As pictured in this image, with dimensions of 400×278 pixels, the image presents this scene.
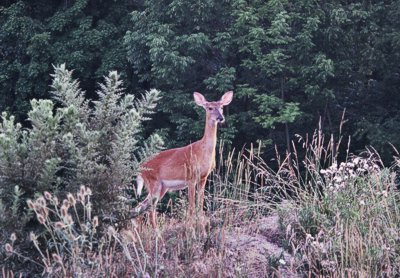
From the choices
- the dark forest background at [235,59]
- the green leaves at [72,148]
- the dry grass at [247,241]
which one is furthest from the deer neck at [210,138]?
the dark forest background at [235,59]

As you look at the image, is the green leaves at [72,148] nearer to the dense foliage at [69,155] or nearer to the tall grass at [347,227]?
the dense foliage at [69,155]

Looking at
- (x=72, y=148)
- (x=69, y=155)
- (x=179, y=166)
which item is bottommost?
(x=179, y=166)

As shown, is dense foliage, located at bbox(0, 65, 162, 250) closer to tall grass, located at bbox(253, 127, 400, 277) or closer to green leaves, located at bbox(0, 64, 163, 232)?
green leaves, located at bbox(0, 64, 163, 232)

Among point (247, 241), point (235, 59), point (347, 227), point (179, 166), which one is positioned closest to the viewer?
point (347, 227)

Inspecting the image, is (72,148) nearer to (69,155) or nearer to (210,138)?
(69,155)

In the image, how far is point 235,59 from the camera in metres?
23.2

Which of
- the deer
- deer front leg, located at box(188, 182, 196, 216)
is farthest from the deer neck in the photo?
deer front leg, located at box(188, 182, 196, 216)

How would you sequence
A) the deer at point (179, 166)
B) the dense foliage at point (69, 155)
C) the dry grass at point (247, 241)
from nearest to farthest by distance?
the dry grass at point (247, 241)
the dense foliage at point (69, 155)
the deer at point (179, 166)

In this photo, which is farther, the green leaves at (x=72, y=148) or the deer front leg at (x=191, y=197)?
the deer front leg at (x=191, y=197)

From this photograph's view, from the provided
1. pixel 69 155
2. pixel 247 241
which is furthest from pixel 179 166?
pixel 69 155

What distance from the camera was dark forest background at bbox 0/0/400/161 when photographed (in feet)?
68.6

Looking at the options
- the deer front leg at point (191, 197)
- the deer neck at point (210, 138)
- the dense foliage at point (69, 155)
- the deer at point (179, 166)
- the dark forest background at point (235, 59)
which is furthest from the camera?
the dark forest background at point (235, 59)

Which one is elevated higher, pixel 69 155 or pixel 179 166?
pixel 69 155

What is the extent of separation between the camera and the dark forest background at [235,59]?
2092 centimetres
